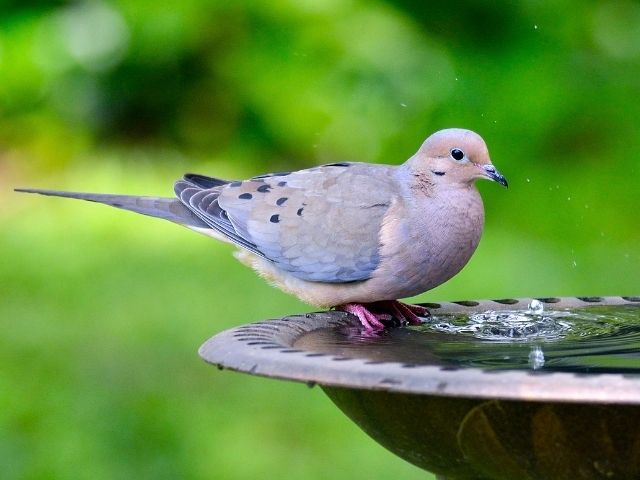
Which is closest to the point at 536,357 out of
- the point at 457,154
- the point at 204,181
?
the point at 457,154

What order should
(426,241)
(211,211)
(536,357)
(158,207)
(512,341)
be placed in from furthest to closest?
(158,207)
(211,211)
(426,241)
(512,341)
(536,357)

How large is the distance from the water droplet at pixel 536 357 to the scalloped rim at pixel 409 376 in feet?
0.77

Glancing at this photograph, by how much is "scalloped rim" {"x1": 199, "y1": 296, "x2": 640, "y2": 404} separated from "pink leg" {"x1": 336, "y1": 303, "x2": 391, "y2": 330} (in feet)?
1.84

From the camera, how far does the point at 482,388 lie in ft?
5.60

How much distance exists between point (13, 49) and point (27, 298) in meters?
2.08

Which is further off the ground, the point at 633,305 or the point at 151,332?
the point at 151,332

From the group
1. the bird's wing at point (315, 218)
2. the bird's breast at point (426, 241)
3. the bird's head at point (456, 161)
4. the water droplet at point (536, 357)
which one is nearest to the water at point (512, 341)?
the water droplet at point (536, 357)

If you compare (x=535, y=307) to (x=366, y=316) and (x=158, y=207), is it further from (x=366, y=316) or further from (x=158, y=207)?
(x=158, y=207)

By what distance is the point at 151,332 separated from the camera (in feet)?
15.8

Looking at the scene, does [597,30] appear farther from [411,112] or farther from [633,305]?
[633,305]

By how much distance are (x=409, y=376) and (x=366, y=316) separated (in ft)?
3.49

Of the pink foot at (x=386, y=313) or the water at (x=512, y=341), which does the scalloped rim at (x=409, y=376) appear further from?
the pink foot at (x=386, y=313)

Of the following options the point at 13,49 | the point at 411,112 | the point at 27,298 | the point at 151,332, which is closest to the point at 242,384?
the point at 151,332

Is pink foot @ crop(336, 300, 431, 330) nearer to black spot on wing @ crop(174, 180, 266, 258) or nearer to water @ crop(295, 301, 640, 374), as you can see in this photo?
water @ crop(295, 301, 640, 374)
